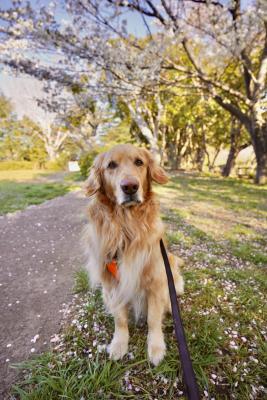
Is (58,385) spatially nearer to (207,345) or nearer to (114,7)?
(207,345)

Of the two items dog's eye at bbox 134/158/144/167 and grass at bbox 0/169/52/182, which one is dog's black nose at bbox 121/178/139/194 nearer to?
dog's eye at bbox 134/158/144/167

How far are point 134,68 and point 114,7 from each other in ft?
5.78

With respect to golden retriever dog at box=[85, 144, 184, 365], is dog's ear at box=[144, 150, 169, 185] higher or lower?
higher

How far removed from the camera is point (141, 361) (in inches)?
68.1

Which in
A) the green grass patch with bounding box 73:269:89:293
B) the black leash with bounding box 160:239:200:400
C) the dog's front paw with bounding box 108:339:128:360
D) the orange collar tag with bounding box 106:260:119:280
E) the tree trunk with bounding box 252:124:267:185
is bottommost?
the green grass patch with bounding box 73:269:89:293

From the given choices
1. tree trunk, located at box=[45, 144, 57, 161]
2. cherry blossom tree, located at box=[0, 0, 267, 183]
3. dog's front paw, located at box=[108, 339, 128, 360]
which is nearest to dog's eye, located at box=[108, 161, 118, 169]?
dog's front paw, located at box=[108, 339, 128, 360]

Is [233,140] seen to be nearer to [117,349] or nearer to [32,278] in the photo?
[32,278]

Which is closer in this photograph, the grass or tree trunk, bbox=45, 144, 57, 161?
the grass

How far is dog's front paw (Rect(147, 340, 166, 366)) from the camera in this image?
172 cm

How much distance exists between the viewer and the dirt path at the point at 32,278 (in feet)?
6.66

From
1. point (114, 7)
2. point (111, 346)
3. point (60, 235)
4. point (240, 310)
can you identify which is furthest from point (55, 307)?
point (114, 7)

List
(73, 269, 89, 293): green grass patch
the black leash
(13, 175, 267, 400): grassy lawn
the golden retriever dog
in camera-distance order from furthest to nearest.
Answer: (73, 269, 89, 293): green grass patch < the golden retriever dog < (13, 175, 267, 400): grassy lawn < the black leash

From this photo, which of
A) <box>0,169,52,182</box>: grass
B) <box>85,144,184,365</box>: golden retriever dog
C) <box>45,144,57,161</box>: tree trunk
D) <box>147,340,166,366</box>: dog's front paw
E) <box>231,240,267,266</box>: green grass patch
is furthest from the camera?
<box>45,144,57,161</box>: tree trunk

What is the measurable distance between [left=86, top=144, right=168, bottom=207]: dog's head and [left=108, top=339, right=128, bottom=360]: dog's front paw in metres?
1.22
